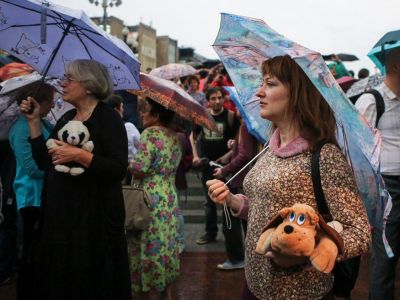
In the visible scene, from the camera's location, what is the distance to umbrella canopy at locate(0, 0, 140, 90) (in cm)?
378

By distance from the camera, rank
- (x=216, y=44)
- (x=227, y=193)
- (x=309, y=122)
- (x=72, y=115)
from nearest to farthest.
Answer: (x=309, y=122) < (x=227, y=193) < (x=216, y=44) < (x=72, y=115)

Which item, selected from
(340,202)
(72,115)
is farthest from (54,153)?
(340,202)

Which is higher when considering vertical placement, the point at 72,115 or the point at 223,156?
the point at 72,115

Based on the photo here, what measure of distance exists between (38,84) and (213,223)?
3983 millimetres

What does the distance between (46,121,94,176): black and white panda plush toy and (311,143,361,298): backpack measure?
155 centimetres

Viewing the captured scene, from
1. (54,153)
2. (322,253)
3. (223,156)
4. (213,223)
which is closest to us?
(322,253)

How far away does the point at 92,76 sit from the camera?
335 cm

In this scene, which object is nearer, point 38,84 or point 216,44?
point 216,44

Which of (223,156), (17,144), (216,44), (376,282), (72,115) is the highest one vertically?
(216,44)

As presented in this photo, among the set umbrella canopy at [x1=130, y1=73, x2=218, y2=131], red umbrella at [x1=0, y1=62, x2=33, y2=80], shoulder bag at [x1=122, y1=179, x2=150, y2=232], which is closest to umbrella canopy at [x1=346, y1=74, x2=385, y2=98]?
umbrella canopy at [x1=130, y1=73, x2=218, y2=131]

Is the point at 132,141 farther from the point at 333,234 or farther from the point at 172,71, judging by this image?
the point at 333,234

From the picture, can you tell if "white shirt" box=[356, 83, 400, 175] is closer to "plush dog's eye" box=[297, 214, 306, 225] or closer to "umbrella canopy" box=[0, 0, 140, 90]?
"umbrella canopy" box=[0, 0, 140, 90]

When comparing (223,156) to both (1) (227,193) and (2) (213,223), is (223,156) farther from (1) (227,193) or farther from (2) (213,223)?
(1) (227,193)

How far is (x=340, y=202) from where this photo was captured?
80.8 inches
